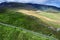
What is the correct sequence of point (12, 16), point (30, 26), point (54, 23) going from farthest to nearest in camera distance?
point (12, 16) → point (30, 26) → point (54, 23)

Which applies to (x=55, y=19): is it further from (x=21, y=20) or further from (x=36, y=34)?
(x=21, y=20)

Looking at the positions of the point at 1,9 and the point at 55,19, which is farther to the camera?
the point at 1,9

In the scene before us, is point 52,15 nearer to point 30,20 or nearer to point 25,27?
point 30,20

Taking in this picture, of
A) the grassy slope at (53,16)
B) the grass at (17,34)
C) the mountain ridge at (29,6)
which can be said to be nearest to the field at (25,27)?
the grass at (17,34)

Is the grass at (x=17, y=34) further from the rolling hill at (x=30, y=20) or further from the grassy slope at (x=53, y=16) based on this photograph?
the grassy slope at (x=53, y=16)

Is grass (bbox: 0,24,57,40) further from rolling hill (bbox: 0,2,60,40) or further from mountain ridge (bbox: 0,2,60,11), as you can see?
mountain ridge (bbox: 0,2,60,11)

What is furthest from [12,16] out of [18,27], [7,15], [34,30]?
[34,30]

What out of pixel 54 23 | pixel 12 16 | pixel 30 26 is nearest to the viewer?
pixel 54 23

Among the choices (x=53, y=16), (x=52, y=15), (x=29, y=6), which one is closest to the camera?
(x=53, y=16)

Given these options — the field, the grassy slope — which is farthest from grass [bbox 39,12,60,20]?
the field

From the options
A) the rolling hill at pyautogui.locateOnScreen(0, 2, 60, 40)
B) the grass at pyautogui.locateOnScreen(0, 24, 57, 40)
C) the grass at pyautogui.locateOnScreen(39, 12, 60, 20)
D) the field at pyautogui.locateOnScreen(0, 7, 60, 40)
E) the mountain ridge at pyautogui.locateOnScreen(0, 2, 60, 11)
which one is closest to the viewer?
the field at pyautogui.locateOnScreen(0, 7, 60, 40)

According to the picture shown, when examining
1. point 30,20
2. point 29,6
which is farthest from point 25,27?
point 29,6
